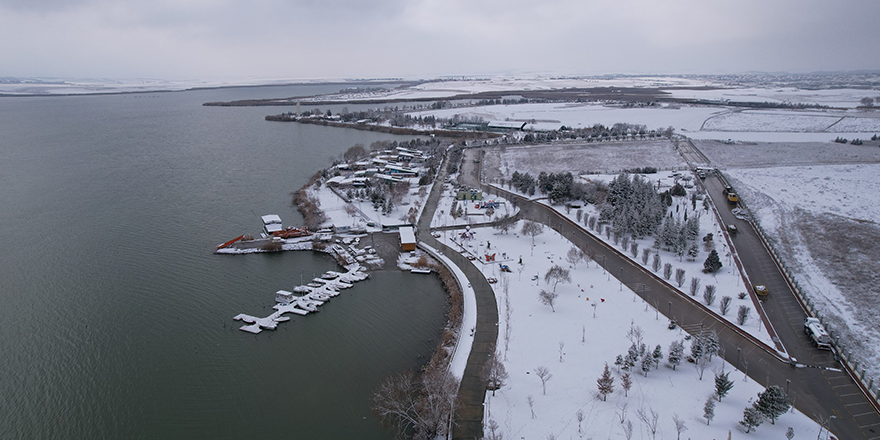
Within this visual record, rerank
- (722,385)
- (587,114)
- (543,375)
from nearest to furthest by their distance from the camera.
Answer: (722,385)
(543,375)
(587,114)

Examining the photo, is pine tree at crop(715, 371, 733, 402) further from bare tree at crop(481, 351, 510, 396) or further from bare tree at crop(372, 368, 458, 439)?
bare tree at crop(372, 368, 458, 439)

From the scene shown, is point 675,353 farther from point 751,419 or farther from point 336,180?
point 336,180

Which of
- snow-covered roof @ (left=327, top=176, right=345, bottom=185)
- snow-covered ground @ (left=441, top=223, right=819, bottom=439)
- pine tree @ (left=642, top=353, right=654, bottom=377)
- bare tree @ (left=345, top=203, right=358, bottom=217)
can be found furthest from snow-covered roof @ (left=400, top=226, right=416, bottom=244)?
pine tree @ (left=642, top=353, right=654, bottom=377)

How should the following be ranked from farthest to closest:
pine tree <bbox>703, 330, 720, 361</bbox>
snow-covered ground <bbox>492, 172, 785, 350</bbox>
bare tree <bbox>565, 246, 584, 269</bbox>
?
bare tree <bbox>565, 246, 584, 269</bbox> → snow-covered ground <bbox>492, 172, 785, 350</bbox> → pine tree <bbox>703, 330, 720, 361</bbox>

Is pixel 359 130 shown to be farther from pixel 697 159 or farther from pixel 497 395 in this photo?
pixel 497 395

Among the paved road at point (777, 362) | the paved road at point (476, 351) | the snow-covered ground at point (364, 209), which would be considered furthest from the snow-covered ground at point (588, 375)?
the snow-covered ground at point (364, 209)

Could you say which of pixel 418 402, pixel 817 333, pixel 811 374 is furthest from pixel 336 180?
pixel 811 374
